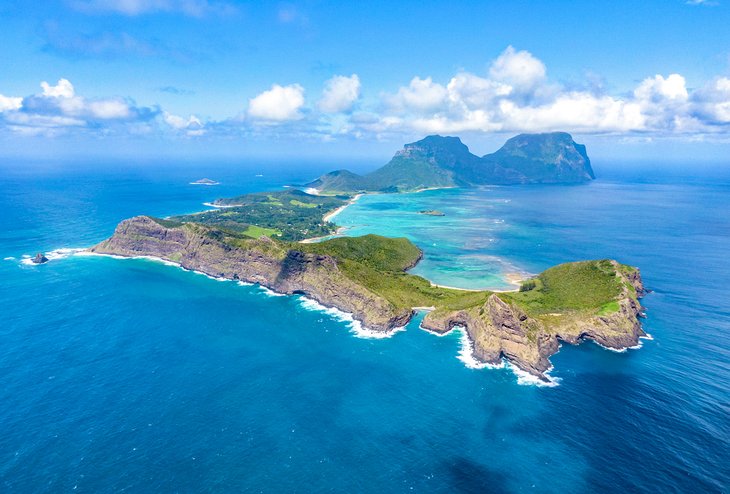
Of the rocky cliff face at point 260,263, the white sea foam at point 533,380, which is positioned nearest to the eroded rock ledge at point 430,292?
the rocky cliff face at point 260,263

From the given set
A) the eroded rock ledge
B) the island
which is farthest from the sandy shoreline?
the eroded rock ledge

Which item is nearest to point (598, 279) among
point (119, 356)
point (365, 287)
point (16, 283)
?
point (365, 287)

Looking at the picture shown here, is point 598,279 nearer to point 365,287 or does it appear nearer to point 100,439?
point 365,287

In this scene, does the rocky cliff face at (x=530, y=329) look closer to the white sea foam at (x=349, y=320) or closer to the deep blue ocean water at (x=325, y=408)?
the deep blue ocean water at (x=325, y=408)

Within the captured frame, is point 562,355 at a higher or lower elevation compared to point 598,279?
lower

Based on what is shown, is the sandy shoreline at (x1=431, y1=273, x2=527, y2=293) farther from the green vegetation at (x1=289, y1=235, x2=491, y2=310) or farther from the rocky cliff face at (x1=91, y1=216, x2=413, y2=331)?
the rocky cliff face at (x1=91, y1=216, x2=413, y2=331)

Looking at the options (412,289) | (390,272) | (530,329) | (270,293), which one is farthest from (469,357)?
(270,293)
